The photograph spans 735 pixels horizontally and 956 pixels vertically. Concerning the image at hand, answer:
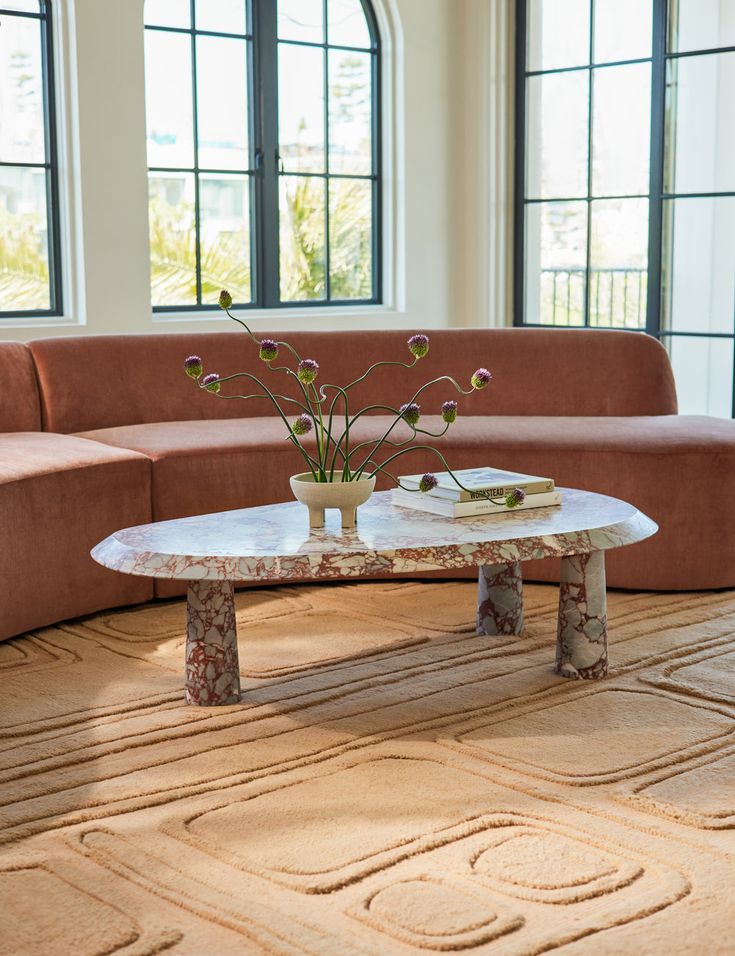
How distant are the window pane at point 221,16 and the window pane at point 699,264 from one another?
218cm

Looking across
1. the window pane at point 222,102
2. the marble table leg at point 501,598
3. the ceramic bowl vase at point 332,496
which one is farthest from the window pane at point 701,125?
→ the ceramic bowl vase at point 332,496

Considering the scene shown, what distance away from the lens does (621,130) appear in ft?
20.0

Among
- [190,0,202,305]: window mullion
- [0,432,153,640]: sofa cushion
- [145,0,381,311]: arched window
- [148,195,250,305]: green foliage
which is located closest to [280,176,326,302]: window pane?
[145,0,381,311]: arched window

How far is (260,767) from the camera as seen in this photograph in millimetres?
2412

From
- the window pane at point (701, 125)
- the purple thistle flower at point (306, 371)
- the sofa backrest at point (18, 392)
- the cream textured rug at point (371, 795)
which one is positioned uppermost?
the window pane at point (701, 125)

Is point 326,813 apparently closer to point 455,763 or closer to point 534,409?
point 455,763

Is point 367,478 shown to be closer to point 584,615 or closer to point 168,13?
point 584,615

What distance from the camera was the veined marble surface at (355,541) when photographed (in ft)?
8.36

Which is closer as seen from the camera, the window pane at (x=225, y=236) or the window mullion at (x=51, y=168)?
the window mullion at (x=51, y=168)

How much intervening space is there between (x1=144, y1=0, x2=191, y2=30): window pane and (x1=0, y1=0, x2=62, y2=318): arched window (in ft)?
1.80

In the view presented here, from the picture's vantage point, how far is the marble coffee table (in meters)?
2.56

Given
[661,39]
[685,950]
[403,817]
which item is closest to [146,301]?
[661,39]

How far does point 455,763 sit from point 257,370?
2.24 metres

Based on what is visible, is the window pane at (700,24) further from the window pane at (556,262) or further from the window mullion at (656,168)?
the window pane at (556,262)
